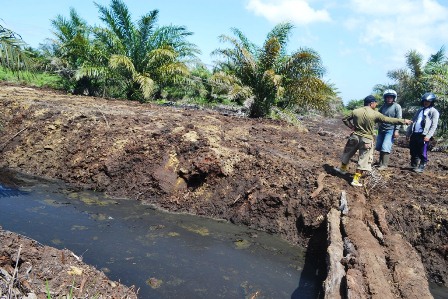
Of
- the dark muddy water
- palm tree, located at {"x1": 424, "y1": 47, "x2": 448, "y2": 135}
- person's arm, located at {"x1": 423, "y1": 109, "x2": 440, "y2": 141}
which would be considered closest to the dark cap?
person's arm, located at {"x1": 423, "y1": 109, "x2": 440, "y2": 141}

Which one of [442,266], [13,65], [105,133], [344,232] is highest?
Result: [13,65]

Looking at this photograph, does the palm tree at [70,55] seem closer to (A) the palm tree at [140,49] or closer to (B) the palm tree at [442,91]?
(A) the palm tree at [140,49]

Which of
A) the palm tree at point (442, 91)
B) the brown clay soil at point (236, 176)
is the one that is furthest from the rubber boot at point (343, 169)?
the palm tree at point (442, 91)

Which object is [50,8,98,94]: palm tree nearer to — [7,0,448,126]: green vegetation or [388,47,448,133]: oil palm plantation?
[7,0,448,126]: green vegetation

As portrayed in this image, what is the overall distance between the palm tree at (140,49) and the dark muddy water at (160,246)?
738 cm

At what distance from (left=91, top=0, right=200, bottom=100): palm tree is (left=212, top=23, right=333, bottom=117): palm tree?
6.72 feet

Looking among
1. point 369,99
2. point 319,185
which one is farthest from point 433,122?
point 319,185

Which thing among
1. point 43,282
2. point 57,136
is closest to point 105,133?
point 57,136

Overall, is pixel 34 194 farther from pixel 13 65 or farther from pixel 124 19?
pixel 124 19

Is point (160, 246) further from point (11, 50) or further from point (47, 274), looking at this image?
point (11, 50)

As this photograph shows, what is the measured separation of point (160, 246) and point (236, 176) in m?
2.16

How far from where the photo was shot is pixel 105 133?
26.6ft

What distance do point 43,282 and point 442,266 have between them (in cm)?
501

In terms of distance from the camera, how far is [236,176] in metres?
6.83
